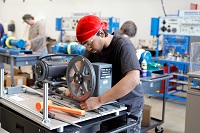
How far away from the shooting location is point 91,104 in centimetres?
130

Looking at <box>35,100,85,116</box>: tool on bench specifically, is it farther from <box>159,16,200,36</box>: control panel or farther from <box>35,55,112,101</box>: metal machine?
<box>159,16,200,36</box>: control panel

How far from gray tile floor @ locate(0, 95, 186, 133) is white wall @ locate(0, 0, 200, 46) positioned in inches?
93.2

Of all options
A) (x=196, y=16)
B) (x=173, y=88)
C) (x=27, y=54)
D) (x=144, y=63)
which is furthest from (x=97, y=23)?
(x=173, y=88)

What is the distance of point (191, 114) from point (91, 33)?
5.56ft

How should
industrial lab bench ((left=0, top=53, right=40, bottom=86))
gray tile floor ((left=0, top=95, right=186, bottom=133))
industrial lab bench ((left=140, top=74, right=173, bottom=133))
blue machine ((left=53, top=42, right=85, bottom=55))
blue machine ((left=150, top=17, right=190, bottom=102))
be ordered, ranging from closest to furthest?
1. industrial lab bench ((left=140, top=74, right=173, bottom=133))
2. gray tile floor ((left=0, top=95, right=186, bottom=133))
3. blue machine ((left=53, top=42, right=85, bottom=55))
4. industrial lab bench ((left=0, top=53, right=40, bottom=86))
5. blue machine ((left=150, top=17, right=190, bottom=102))

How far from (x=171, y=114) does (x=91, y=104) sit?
113 inches

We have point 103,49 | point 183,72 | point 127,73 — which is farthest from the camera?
point 183,72

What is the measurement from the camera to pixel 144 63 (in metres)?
2.80

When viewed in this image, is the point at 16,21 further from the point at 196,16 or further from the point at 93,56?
the point at 93,56

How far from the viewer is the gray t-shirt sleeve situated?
4.63ft

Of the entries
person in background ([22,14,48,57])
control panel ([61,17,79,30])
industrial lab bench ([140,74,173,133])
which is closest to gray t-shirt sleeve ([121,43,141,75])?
industrial lab bench ([140,74,173,133])

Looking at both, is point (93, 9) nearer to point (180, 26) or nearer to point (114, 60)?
point (180, 26)

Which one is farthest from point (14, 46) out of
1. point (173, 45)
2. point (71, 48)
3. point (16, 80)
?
point (173, 45)

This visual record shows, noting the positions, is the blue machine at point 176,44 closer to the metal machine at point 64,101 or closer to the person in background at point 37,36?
the person in background at point 37,36
